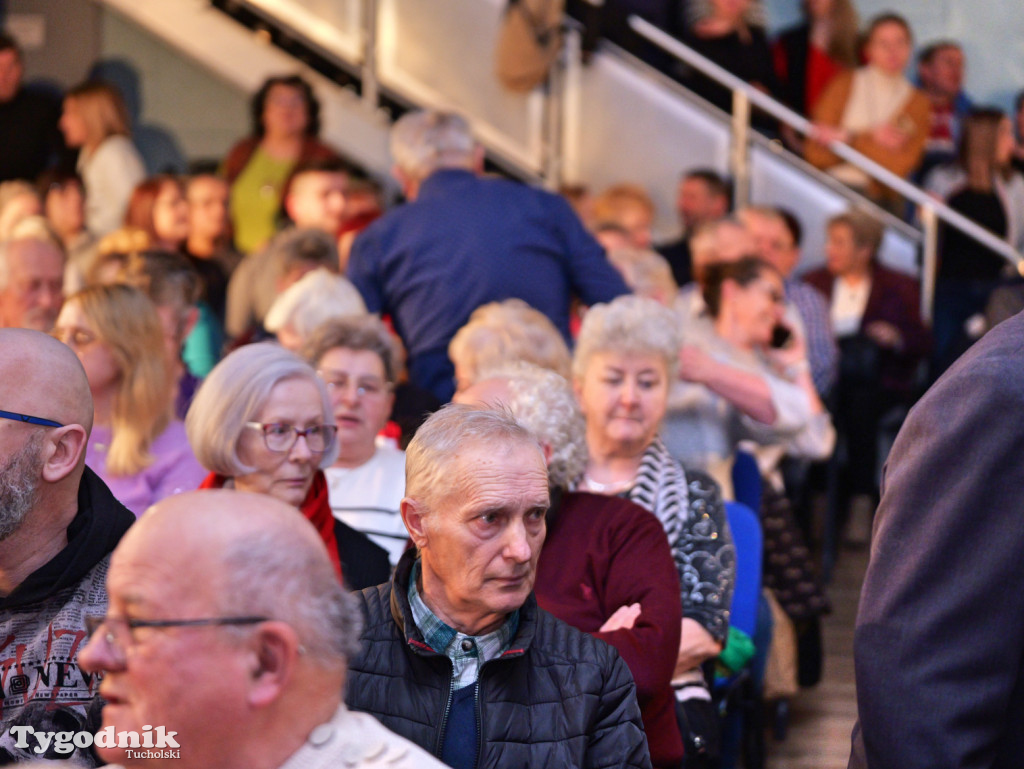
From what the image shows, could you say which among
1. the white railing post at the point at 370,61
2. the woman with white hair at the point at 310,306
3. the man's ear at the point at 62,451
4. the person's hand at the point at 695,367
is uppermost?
the white railing post at the point at 370,61

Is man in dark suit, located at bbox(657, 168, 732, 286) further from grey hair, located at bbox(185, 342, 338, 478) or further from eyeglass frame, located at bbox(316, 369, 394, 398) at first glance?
grey hair, located at bbox(185, 342, 338, 478)

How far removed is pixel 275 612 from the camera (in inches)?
55.3

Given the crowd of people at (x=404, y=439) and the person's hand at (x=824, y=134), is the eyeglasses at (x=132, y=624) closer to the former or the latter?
the crowd of people at (x=404, y=439)

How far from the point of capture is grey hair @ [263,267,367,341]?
3977mm

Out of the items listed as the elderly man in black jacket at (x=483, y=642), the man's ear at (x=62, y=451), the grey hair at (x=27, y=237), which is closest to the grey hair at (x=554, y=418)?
the elderly man in black jacket at (x=483, y=642)

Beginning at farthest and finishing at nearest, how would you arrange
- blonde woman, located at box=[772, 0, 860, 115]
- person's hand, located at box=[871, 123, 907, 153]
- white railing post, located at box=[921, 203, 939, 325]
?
blonde woman, located at box=[772, 0, 860, 115], person's hand, located at box=[871, 123, 907, 153], white railing post, located at box=[921, 203, 939, 325]

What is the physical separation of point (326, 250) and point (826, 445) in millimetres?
1992

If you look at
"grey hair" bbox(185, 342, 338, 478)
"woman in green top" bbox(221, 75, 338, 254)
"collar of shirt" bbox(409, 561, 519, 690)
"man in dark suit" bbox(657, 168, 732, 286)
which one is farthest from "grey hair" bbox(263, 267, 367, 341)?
"man in dark suit" bbox(657, 168, 732, 286)

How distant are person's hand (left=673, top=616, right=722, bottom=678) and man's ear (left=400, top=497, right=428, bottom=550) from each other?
89cm

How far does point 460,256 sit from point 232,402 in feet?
5.11

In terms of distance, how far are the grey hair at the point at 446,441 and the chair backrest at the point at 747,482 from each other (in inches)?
67.9

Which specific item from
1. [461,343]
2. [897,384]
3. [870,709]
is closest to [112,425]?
[461,343]

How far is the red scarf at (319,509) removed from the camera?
284 cm

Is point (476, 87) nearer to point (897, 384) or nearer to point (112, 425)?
point (897, 384)
